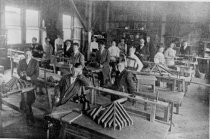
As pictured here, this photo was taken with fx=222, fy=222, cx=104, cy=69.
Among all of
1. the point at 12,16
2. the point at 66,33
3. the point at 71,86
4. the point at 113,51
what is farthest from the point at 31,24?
the point at 71,86

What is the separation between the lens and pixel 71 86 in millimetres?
3018

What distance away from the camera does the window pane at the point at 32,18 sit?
282 inches

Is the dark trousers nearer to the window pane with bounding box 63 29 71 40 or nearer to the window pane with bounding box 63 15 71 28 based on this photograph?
the window pane with bounding box 63 29 71 40

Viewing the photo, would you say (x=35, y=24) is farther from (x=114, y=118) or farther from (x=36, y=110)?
(x=114, y=118)

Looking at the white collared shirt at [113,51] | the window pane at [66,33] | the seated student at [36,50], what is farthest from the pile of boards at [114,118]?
the window pane at [66,33]

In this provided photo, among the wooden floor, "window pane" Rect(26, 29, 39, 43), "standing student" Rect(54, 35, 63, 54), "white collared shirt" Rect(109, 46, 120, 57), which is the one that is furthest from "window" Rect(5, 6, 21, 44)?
the wooden floor

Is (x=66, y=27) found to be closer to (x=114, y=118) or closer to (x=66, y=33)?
(x=66, y=33)

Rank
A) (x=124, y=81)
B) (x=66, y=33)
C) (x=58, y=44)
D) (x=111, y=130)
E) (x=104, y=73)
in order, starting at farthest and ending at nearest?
(x=66, y=33)
(x=58, y=44)
(x=104, y=73)
(x=124, y=81)
(x=111, y=130)

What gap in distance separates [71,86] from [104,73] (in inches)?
91.3

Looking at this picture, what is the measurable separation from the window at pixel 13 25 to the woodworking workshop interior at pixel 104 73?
0.10 ft

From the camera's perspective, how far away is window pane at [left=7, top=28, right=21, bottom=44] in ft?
22.0

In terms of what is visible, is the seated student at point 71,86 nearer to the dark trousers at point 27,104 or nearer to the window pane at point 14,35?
the dark trousers at point 27,104

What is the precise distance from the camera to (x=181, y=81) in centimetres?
407

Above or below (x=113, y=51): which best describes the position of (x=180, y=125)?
below
